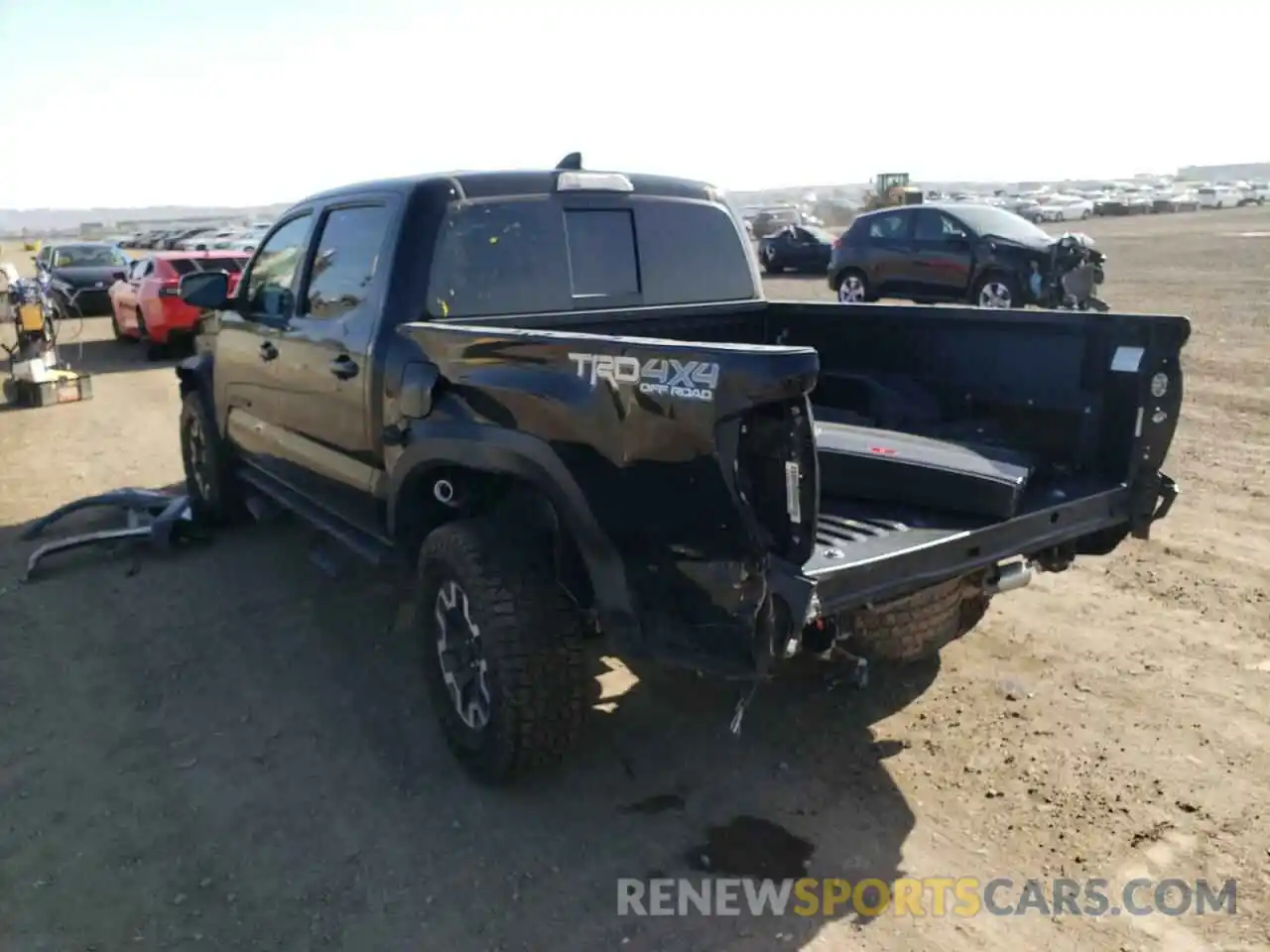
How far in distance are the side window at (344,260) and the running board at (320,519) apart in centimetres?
98

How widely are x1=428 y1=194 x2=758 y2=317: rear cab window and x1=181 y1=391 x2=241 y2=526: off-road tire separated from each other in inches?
115

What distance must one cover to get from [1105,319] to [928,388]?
0.84 meters

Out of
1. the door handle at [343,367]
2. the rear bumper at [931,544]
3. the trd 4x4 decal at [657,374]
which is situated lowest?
the rear bumper at [931,544]

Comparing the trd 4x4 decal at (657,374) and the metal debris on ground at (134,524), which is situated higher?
the trd 4x4 decal at (657,374)

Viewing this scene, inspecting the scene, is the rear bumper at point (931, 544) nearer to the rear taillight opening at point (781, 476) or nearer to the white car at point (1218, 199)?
the rear taillight opening at point (781, 476)

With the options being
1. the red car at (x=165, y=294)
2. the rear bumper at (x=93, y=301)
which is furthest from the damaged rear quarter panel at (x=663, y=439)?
the rear bumper at (x=93, y=301)

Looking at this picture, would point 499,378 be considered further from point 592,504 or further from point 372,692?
point 372,692

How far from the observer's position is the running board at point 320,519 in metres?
4.48

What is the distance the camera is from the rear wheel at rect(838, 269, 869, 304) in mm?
17484

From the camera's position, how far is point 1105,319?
3916 millimetres

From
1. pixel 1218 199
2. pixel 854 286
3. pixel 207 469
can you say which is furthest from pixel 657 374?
pixel 1218 199

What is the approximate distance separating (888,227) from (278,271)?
1340cm

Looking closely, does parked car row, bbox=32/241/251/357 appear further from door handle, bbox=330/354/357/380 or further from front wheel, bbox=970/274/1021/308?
front wheel, bbox=970/274/1021/308

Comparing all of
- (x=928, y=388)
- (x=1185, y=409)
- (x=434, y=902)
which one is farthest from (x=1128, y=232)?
(x=434, y=902)
